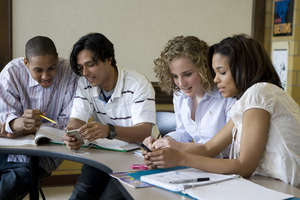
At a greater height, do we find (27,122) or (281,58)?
(281,58)

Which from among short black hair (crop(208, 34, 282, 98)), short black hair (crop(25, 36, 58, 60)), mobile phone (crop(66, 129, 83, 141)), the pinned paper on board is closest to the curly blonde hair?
short black hair (crop(208, 34, 282, 98))

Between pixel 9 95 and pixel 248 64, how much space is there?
1.50m

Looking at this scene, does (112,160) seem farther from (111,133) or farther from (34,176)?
(34,176)

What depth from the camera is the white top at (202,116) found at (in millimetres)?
2080

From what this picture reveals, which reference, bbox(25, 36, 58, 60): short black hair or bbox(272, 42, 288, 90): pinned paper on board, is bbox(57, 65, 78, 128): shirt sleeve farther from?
bbox(272, 42, 288, 90): pinned paper on board

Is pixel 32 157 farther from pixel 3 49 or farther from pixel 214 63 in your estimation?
pixel 3 49

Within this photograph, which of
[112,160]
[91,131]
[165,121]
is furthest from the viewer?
[165,121]

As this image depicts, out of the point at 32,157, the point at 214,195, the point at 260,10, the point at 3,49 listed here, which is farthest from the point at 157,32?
the point at 214,195

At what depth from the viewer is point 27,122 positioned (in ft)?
7.14

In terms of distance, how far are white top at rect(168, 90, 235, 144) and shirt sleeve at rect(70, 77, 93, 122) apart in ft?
1.71

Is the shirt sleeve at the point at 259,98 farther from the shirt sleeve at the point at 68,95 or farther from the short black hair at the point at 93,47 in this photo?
the shirt sleeve at the point at 68,95

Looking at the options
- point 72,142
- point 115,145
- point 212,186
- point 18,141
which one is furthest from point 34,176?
point 212,186

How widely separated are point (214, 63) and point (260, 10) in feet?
7.26

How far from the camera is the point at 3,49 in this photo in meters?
3.18
